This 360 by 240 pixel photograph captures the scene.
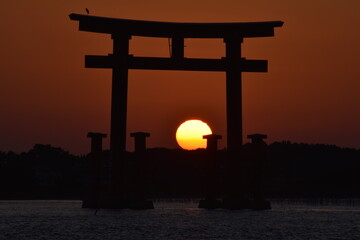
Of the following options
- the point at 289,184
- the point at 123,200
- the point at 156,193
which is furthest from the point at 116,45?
the point at 289,184

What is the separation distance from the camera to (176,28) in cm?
2627

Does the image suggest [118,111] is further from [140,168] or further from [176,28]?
[176,28]

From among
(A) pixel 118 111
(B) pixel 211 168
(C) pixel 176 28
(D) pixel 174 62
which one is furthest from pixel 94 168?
(C) pixel 176 28

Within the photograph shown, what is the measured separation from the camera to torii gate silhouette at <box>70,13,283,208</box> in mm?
25625

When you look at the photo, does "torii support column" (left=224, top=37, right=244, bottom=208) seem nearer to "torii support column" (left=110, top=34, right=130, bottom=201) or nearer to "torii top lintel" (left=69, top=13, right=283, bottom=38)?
"torii top lintel" (left=69, top=13, right=283, bottom=38)

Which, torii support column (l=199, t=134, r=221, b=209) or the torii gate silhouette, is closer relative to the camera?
the torii gate silhouette

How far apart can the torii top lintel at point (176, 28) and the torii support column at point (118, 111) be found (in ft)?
1.48

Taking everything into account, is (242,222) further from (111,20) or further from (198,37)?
(111,20)

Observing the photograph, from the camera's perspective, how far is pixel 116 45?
1035 inches

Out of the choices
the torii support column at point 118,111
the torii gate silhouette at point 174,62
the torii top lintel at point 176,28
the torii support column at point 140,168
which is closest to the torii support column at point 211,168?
the torii gate silhouette at point 174,62

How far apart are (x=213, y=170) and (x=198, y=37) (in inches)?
Result: 277

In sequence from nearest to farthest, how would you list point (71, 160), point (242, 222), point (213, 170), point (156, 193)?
1. point (242, 222)
2. point (213, 170)
3. point (156, 193)
4. point (71, 160)

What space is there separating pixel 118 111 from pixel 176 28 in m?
4.02

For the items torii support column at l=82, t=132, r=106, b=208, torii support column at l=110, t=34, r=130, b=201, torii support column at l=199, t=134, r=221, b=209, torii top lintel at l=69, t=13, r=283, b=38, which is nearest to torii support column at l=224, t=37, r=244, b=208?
torii top lintel at l=69, t=13, r=283, b=38
